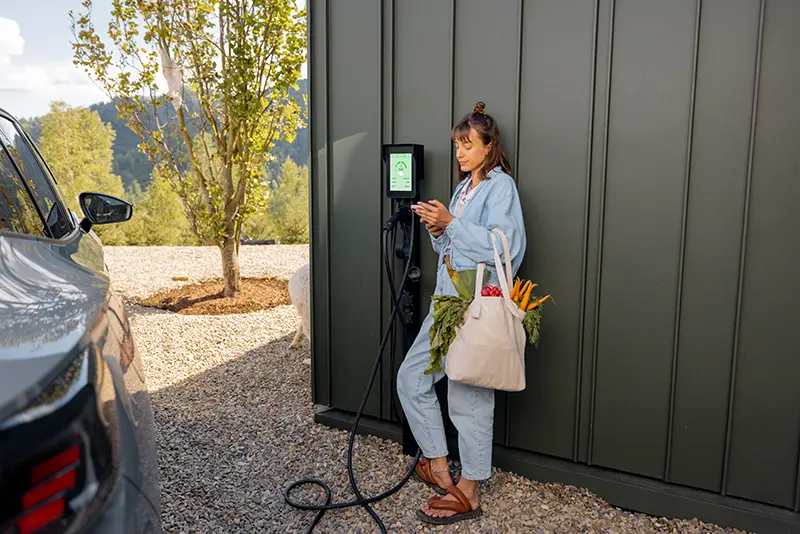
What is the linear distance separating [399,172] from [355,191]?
1.62 ft

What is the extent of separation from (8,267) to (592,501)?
100 inches

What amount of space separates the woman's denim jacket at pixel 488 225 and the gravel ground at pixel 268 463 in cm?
109

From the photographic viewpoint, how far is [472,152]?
109 inches

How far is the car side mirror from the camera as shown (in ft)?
9.21

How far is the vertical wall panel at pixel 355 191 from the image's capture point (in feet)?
11.1

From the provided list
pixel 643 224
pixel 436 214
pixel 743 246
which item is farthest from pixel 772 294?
pixel 436 214

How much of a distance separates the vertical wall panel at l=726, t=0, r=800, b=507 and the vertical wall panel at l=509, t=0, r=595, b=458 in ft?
2.18

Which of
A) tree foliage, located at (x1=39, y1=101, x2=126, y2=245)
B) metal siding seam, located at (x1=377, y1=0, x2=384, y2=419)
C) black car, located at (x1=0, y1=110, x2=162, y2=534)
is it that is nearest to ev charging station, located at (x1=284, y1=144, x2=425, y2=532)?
metal siding seam, located at (x1=377, y1=0, x2=384, y2=419)

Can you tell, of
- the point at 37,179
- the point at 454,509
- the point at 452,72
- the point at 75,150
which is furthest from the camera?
the point at 75,150

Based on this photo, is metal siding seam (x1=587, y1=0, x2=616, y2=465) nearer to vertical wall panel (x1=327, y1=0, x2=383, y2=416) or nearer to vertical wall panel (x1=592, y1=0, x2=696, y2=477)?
vertical wall panel (x1=592, y1=0, x2=696, y2=477)

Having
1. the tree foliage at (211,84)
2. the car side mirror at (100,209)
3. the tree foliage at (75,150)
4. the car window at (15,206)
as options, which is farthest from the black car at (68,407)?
the tree foliage at (75,150)

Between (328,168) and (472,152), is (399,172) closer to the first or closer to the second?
(472,152)

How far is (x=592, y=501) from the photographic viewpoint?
2.91 m

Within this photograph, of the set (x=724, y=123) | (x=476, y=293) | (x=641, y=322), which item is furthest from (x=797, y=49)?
(x=476, y=293)
